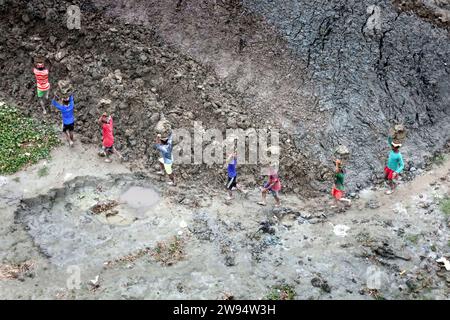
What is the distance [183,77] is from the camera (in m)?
11.9

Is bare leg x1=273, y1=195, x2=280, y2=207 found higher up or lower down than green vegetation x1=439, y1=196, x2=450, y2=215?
lower down

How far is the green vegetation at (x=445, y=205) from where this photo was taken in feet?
33.8

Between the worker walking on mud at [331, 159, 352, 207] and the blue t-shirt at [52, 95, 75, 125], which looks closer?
the worker walking on mud at [331, 159, 352, 207]

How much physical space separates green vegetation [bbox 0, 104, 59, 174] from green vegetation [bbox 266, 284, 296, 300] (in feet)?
18.9

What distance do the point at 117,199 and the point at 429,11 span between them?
348 inches

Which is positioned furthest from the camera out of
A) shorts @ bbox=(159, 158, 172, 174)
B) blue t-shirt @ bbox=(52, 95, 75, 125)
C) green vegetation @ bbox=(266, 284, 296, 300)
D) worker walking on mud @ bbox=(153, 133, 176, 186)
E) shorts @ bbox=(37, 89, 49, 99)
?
shorts @ bbox=(37, 89, 49, 99)

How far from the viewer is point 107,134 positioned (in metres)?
10.5

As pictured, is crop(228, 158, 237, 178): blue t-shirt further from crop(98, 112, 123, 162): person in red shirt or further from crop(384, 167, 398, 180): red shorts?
crop(384, 167, 398, 180): red shorts

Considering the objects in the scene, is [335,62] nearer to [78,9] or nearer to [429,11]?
[429,11]

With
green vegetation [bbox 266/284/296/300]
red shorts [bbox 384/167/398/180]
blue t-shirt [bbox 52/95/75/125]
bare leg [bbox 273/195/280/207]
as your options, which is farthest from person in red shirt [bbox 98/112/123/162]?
red shorts [bbox 384/167/398/180]

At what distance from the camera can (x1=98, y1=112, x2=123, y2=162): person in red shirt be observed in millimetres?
10430

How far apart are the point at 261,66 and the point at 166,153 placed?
12.3ft

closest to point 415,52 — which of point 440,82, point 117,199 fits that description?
point 440,82

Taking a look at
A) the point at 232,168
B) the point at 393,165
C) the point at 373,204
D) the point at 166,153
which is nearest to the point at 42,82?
the point at 166,153
